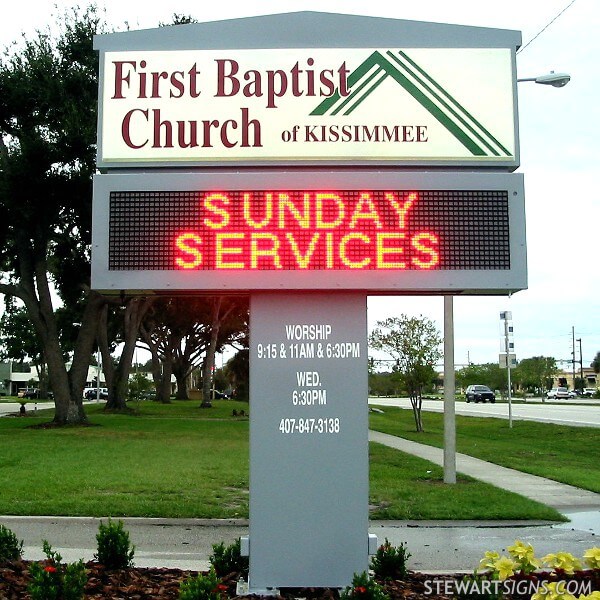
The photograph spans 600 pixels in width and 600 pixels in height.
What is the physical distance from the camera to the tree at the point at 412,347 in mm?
23938

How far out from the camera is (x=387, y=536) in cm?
928

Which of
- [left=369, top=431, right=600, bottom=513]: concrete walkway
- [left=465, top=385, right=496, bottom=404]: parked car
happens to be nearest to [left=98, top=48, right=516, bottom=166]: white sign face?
[left=369, top=431, right=600, bottom=513]: concrete walkway

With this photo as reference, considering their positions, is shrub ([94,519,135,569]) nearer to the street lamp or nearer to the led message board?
the led message board

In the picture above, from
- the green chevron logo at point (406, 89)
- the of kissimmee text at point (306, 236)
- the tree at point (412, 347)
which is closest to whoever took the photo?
the of kissimmee text at point (306, 236)

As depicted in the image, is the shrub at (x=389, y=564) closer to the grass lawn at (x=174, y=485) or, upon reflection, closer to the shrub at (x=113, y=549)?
the shrub at (x=113, y=549)

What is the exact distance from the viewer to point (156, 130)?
6.50m

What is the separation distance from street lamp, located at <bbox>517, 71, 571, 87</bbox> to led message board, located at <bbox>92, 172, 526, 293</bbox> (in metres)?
7.10

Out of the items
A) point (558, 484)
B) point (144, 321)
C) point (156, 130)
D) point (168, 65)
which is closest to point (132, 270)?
point (156, 130)

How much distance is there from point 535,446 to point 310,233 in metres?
18.3

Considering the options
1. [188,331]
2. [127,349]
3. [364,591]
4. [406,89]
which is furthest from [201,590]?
[188,331]

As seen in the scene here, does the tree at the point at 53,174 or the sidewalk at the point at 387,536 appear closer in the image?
the sidewalk at the point at 387,536

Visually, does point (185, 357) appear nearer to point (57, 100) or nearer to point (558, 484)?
point (57, 100)

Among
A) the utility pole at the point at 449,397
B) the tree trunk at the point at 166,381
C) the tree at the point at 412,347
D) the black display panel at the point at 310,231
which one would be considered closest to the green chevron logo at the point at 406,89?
the black display panel at the point at 310,231

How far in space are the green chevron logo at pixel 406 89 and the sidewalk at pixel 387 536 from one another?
13.1 feet
